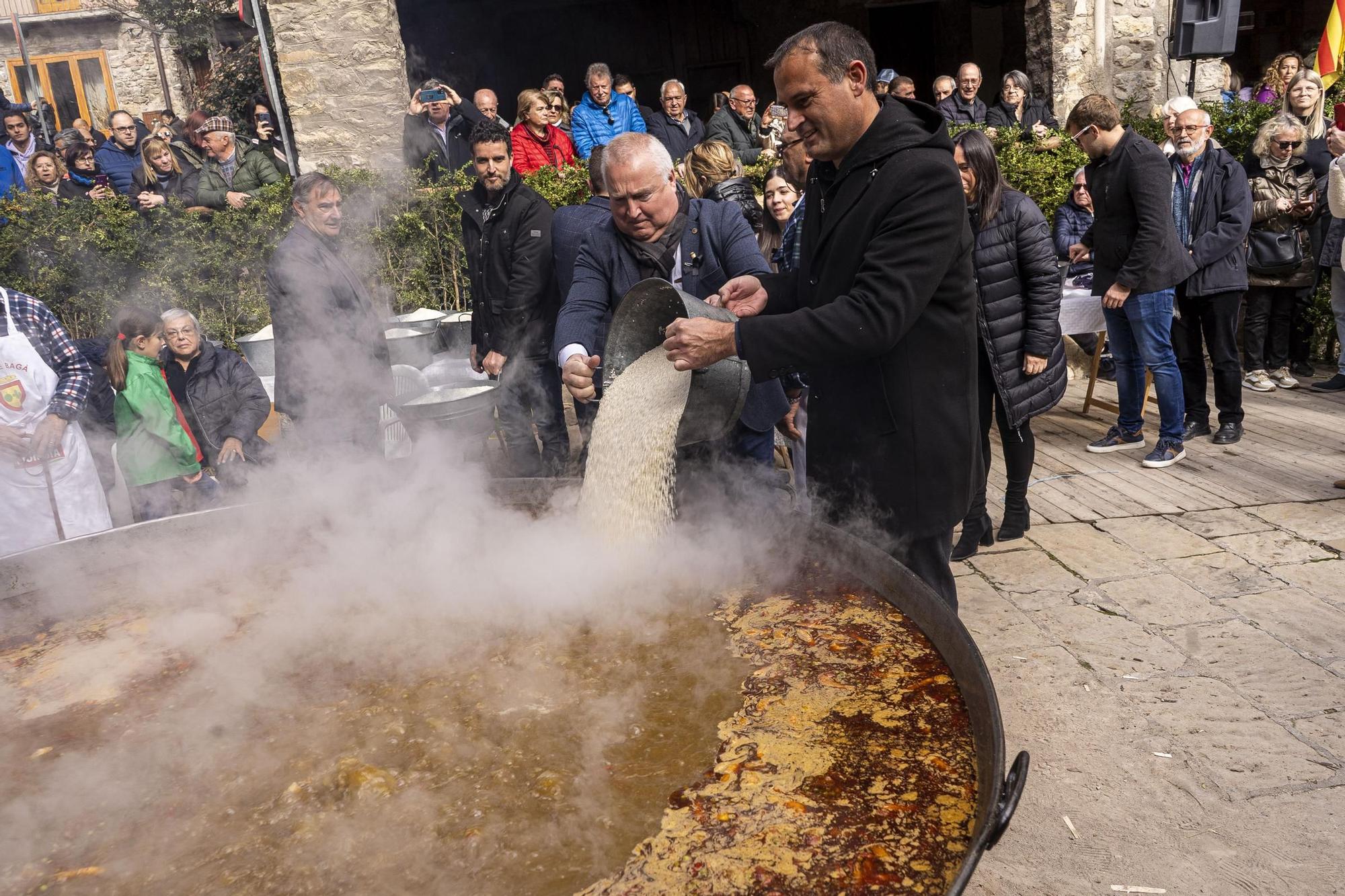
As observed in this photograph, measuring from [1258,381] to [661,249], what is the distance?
18.4 feet

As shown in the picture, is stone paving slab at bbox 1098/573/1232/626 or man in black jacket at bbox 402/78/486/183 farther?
man in black jacket at bbox 402/78/486/183

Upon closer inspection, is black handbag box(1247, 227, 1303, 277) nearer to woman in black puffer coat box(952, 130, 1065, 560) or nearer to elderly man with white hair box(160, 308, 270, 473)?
woman in black puffer coat box(952, 130, 1065, 560)

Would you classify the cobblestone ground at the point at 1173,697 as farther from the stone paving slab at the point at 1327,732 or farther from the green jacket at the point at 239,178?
the green jacket at the point at 239,178

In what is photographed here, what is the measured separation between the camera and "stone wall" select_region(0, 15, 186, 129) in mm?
22953

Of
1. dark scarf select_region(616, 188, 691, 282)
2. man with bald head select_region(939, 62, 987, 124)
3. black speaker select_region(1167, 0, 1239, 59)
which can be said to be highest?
black speaker select_region(1167, 0, 1239, 59)

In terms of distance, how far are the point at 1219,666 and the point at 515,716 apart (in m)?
2.66

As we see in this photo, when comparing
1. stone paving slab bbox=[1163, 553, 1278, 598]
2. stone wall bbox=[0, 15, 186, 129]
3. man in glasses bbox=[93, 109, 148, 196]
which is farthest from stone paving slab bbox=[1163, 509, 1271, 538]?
stone wall bbox=[0, 15, 186, 129]

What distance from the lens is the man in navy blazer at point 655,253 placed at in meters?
3.25

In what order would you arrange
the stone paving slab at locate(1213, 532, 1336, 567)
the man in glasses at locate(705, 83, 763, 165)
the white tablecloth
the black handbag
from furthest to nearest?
the man in glasses at locate(705, 83, 763, 165) → the black handbag → the white tablecloth → the stone paving slab at locate(1213, 532, 1336, 567)

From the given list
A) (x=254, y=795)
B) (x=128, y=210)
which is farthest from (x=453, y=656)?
(x=128, y=210)

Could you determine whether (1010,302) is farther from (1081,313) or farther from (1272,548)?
(1081,313)

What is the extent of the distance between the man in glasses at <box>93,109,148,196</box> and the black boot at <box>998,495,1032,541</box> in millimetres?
9078

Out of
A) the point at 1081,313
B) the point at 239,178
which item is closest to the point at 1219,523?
the point at 1081,313

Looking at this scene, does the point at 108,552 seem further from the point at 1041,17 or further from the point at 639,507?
the point at 1041,17
